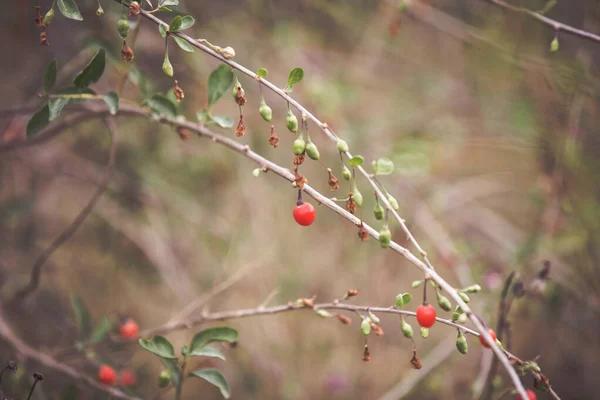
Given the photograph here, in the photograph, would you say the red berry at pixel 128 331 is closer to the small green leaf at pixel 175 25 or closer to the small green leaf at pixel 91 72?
the small green leaf at pixel 91 72

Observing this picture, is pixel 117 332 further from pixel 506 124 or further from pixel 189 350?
pixel 506 124

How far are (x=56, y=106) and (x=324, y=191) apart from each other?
85.2 inches

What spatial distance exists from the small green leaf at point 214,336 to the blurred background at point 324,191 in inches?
25.9

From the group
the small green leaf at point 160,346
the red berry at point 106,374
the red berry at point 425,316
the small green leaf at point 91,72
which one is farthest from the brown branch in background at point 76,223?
the red berry at point 425,316

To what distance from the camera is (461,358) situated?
263cm

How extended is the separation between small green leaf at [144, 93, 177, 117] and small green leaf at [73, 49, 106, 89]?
151mm

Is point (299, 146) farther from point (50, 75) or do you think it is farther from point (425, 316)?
point (50, 75)

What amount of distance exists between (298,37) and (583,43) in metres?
1.58

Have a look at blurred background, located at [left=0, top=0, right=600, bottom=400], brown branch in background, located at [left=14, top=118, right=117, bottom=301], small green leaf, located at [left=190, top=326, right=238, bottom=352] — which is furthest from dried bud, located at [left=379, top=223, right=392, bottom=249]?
blurred background, located at [left=0, top=0, right=600, bottom=400]

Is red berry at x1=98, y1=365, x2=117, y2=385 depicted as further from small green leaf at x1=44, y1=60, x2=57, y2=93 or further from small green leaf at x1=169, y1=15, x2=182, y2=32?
small green leaf at x1=169, y1=15, x2=182, y2=32

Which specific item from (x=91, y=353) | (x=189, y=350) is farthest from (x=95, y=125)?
(x=189, y=350)

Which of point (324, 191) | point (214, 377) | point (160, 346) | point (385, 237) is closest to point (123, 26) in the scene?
point (385, 237)

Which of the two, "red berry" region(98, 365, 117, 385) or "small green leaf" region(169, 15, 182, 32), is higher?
"small green leaf" region(169, 15, 182, 32)

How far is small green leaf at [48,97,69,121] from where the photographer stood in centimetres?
108
